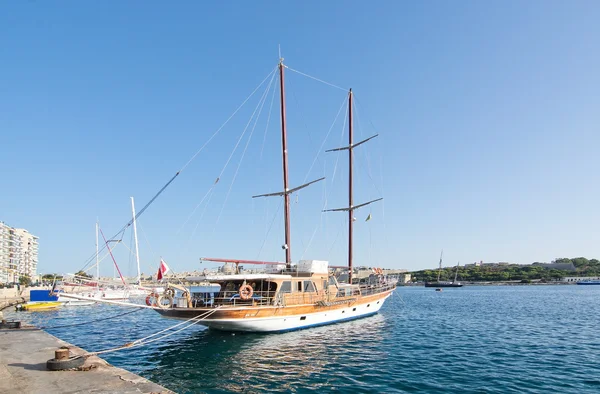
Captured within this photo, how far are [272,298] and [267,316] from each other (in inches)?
48.8

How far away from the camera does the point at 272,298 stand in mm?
24906

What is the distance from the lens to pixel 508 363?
712 inches

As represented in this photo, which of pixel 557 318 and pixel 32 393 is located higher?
pixel 32 393

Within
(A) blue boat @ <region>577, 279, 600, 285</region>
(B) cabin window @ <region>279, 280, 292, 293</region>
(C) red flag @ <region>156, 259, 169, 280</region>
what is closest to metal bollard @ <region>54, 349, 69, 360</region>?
(C) red flag @ <region>156, 259, 169, 280</region>

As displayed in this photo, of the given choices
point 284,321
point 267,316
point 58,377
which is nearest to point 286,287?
point 284,321

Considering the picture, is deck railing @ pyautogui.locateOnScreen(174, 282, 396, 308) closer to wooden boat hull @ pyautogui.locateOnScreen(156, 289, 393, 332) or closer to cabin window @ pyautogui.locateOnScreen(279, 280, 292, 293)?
cabin window @ pyautogui.locateOnScreen(279, 280, 292, 293)

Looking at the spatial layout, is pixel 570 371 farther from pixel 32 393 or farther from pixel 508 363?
pixel 32 393

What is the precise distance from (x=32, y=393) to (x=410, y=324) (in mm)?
29271

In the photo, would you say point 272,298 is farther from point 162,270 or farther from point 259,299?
point 162,270

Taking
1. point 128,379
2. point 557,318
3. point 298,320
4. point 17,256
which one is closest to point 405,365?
point 298,320

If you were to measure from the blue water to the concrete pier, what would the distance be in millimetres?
3222

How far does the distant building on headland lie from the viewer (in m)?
133

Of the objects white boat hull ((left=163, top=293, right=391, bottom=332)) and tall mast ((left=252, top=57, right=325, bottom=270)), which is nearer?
white boat hull ((left=163, top=293, right=391, bottom=332))

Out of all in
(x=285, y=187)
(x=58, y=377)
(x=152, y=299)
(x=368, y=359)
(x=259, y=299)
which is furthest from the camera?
(x=285, y=187)
